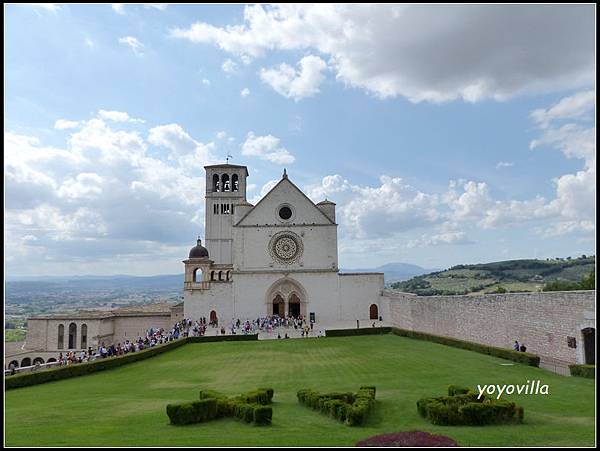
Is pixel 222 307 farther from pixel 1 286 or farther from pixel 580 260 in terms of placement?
pixel 580 260

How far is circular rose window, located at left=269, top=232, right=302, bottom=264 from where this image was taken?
4447cm

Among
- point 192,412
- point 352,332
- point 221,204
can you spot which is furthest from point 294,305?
point 192,412

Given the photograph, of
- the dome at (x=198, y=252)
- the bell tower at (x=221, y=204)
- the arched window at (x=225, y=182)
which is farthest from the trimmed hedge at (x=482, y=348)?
the arched window at (x=225, y=182)

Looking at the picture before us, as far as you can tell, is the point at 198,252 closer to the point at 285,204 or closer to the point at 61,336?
the point at 285,204

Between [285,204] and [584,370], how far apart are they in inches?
1225

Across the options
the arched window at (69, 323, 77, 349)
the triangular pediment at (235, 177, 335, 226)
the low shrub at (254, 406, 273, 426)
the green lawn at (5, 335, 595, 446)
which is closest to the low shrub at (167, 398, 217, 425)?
the green lawn at (5, 335, 595, 446)

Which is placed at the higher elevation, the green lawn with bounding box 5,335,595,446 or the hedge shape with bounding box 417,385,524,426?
the hedge shape with bounding box 417,385,524,426

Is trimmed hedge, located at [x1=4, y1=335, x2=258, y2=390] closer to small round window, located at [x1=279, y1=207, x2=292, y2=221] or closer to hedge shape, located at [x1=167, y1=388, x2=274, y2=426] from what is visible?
hedge shape, located at [x1=167, y1=388, x2=274, y2=426]

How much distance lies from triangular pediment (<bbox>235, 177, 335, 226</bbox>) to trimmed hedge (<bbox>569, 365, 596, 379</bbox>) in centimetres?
2881

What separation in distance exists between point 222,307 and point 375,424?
3331 cm

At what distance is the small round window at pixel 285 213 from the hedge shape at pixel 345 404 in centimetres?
3195

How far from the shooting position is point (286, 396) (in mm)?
14977

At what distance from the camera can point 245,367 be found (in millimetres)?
22141

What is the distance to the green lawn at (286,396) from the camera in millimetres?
9984
